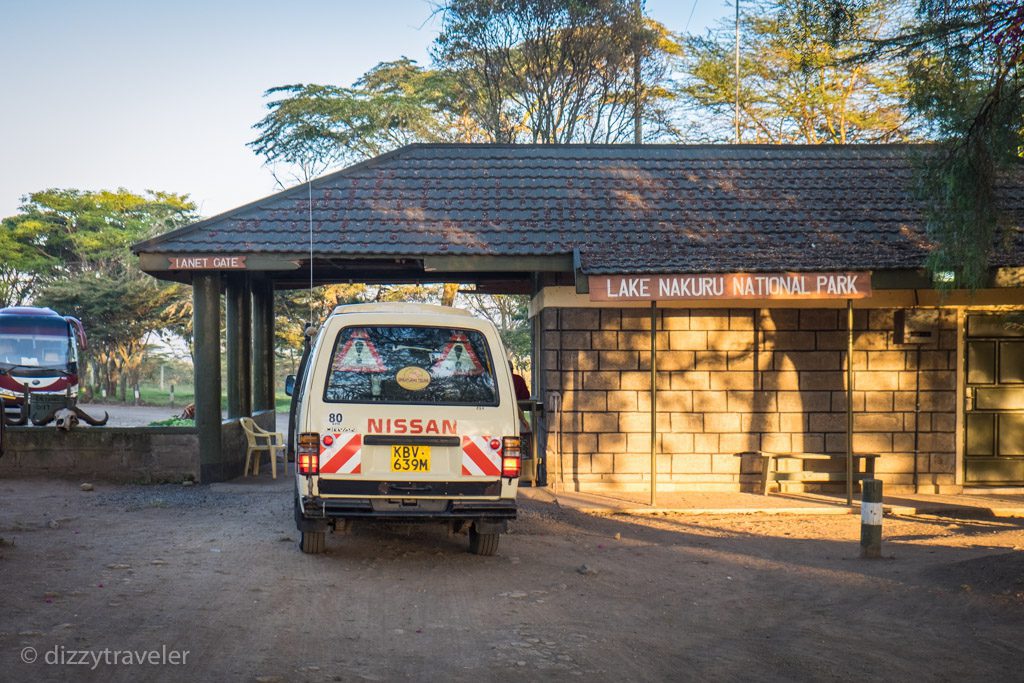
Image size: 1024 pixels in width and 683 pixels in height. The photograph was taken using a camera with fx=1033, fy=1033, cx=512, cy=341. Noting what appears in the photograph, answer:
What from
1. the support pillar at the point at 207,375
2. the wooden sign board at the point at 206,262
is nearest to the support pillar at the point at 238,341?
the support pillar at the point at 207,375

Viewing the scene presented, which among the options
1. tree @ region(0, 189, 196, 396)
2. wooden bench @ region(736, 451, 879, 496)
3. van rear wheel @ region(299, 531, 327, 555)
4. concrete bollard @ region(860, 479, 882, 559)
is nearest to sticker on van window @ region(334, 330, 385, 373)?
van rear wheel @ region(299, 531, 327, 555)

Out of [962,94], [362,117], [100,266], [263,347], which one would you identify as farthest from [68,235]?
[962,94]

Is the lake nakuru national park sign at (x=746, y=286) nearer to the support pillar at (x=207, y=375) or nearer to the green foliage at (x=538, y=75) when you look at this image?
the support pillar at (x=207, y=375)

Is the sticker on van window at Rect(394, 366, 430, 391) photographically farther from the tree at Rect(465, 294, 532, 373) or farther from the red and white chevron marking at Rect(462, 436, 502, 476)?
the tree at Rect(465, 294, 532, 373)

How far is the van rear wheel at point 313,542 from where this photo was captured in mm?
8828

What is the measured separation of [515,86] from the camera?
3148cm

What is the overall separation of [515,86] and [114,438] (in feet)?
67.8

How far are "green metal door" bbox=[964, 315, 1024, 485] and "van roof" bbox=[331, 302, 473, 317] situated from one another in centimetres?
812

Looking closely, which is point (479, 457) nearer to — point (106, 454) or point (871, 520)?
point (871, 520)

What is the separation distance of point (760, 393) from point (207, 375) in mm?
7307

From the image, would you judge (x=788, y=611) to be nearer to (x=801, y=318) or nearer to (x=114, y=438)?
(x=801, y=318)

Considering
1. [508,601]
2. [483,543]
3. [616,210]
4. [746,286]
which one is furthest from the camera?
[616,210]

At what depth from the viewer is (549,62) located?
1211 inches

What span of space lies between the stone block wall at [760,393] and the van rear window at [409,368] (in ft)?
17.0
